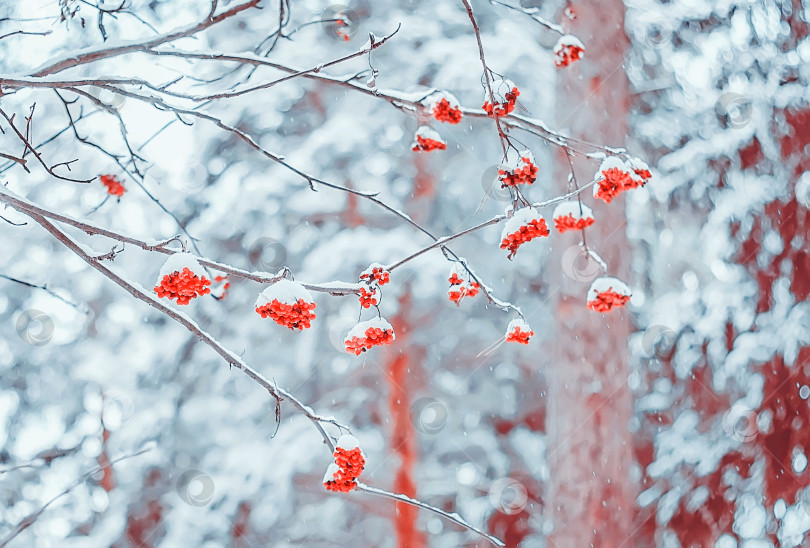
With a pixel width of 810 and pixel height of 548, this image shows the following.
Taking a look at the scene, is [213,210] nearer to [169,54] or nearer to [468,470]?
[468,470]

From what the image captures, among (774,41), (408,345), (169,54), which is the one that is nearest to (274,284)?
(169,54)

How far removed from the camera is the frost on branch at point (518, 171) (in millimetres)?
1165

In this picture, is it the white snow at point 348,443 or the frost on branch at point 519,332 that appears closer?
the white snow at point 348,443

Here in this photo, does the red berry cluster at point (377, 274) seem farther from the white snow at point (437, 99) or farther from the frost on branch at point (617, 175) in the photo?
the frost on branch at point (617, 175)
